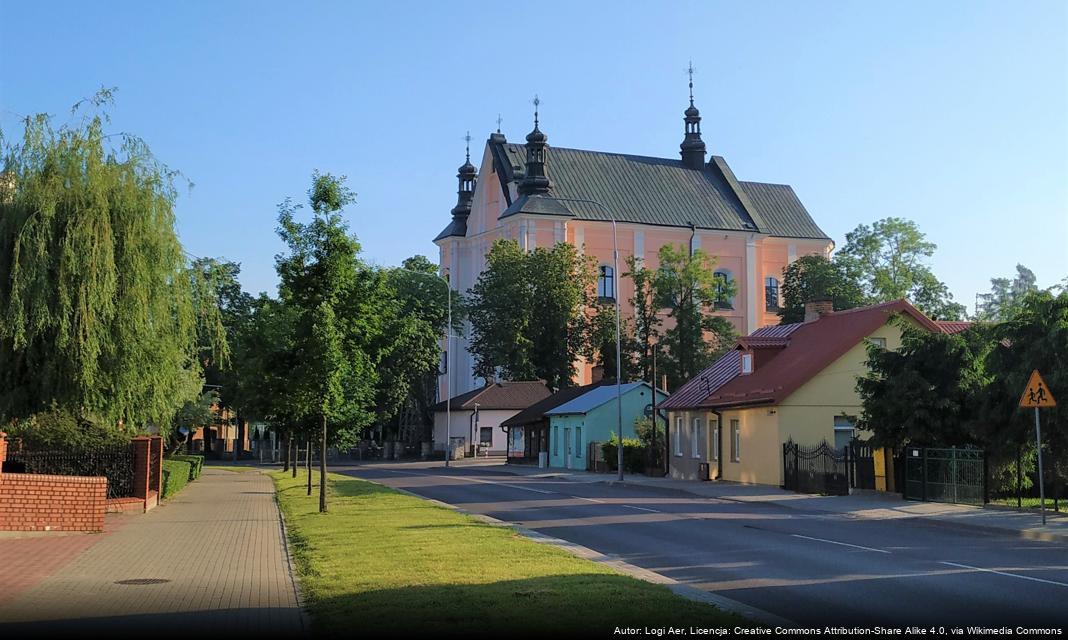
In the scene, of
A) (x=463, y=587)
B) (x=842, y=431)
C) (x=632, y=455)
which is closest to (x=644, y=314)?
(x=632, y=455)

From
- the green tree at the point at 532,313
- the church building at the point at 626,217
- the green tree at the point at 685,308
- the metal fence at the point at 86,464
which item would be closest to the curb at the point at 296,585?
the metal fence at the point at 86,464

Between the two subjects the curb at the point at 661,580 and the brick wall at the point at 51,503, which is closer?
the curb at the point at 661,580

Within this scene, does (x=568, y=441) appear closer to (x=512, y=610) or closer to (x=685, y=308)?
(x=685, y=308)

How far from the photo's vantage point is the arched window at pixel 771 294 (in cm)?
9175

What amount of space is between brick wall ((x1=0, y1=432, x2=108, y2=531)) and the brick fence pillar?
5.52m

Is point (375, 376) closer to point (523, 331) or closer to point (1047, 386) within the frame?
point (1047, 386)

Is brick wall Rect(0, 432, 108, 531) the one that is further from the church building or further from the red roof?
the church building

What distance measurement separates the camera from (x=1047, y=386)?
75.5ft

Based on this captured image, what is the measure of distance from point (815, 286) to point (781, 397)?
153 ft

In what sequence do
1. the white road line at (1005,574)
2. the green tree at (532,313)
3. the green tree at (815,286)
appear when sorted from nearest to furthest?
the white road line at (1005,574)
the green tree at (815,286)
the green tree at (532,313)

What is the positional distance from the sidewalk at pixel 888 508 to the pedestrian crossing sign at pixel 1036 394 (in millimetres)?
2255

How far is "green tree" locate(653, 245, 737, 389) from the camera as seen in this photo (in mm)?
70500

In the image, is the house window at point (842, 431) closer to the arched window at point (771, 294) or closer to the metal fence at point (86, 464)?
the metal fence at point (86, 464)

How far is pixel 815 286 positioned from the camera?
79.8 m
